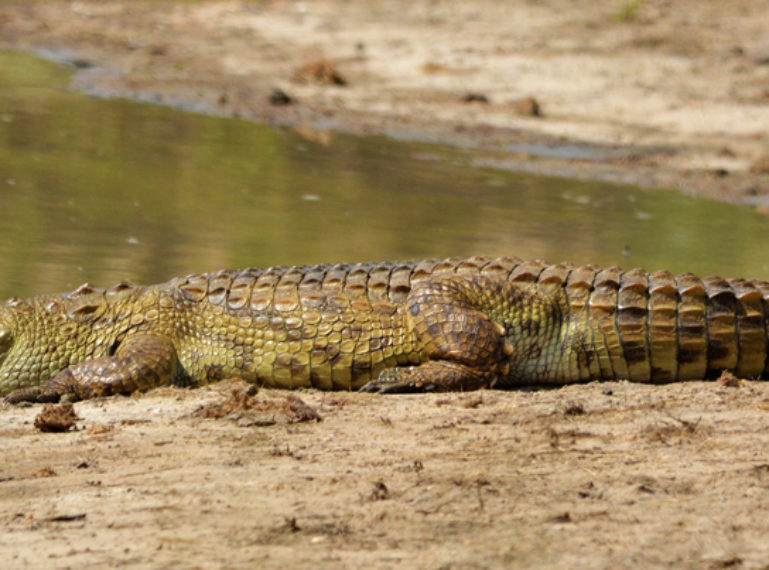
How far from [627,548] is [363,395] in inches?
86.9

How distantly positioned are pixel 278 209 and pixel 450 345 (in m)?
5.07

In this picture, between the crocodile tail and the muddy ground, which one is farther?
the crocodile tail

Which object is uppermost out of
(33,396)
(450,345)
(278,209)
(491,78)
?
(491,78)

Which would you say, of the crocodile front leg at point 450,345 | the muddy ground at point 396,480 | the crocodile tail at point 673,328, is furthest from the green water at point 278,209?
the crocodile tail at point 673,328

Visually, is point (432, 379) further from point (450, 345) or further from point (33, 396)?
point (33, 396)

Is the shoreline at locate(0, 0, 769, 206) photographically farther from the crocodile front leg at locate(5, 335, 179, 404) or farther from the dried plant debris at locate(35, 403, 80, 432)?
the dried plant debris at locate(35, 403, 80, 432)

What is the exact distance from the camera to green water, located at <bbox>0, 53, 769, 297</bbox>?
345 inches

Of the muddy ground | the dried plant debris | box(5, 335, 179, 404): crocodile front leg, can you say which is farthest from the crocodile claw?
the dried plant debris

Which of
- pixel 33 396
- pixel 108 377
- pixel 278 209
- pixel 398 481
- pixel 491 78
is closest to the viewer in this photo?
pixel 398 481

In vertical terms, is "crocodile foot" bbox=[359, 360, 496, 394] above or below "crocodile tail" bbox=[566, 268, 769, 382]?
below

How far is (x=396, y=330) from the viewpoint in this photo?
18.8 feet

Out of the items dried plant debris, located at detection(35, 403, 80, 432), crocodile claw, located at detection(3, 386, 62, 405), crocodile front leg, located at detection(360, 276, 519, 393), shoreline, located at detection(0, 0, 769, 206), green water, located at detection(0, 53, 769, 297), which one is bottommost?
crocodile claw, located at detection(3, 386, 62, 405)

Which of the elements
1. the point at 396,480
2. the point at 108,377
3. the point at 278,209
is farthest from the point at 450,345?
the point at 278,209

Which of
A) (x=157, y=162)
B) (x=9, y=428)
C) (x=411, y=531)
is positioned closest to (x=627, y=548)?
(x=411, y=531)
